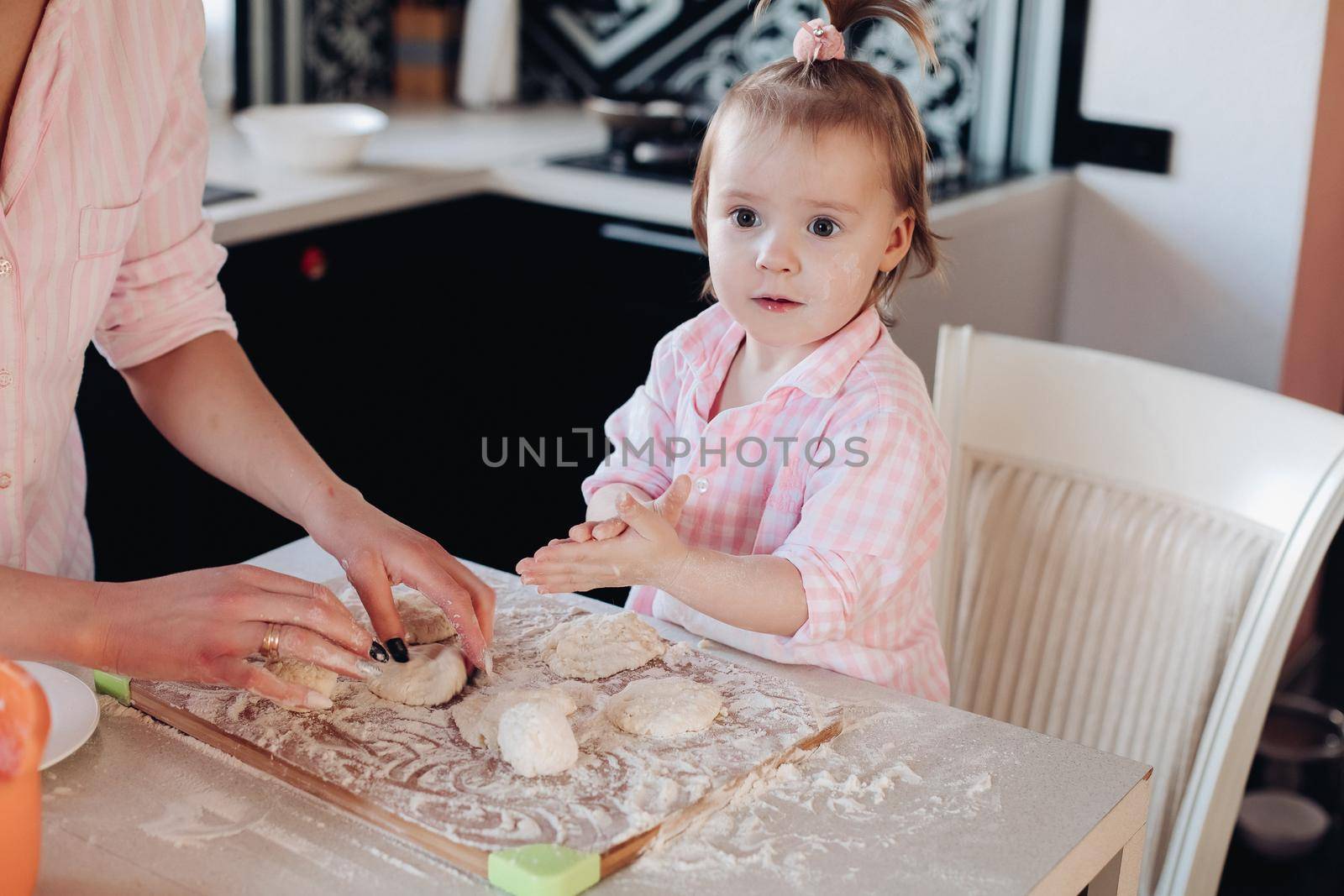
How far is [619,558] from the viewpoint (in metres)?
1.06

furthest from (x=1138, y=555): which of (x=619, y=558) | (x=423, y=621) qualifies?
(x=423, y=621)

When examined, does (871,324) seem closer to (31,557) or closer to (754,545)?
(754,545)

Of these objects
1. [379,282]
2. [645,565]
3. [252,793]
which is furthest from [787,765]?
[379,282]

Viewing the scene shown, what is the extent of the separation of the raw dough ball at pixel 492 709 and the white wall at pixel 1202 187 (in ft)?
5.42

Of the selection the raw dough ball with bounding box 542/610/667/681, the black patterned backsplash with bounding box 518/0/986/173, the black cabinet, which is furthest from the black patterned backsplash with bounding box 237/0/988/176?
the raw dough ball with bounding box 542/610/667/681

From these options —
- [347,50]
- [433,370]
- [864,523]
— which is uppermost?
[347,50]

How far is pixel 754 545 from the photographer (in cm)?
128

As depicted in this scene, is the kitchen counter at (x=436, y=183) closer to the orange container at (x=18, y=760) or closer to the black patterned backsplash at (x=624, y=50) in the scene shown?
the black patterned backsplash at (x=624, y=50)

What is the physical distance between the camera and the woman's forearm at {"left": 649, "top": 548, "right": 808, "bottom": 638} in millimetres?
1090

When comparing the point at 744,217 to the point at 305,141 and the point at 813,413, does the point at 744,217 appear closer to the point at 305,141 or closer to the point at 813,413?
the point at 813,413

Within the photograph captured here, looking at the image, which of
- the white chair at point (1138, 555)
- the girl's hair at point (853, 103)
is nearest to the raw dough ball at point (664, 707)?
the girl's hair at point (853, 103)

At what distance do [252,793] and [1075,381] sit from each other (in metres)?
0.94

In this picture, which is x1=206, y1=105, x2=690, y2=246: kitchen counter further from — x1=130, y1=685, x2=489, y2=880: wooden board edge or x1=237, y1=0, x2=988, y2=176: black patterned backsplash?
x1=130, y1=685, x2=489, y2=880: wooden board edge

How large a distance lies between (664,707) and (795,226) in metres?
0.45
